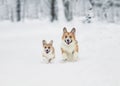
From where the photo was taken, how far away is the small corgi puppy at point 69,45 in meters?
14.7

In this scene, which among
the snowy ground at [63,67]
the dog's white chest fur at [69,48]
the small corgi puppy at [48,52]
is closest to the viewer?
the snowy ground at [63,67]

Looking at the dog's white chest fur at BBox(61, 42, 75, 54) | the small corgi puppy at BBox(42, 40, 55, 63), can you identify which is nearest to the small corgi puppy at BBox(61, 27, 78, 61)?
the dog's white chest fur at BBox(61, 42, 75, 54)

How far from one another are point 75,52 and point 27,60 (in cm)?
205

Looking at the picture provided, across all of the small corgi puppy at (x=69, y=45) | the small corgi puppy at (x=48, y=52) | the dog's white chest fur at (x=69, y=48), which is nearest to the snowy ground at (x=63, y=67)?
the small corgi puppy at (x=48, y=52)

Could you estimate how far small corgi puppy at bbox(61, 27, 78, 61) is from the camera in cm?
1473

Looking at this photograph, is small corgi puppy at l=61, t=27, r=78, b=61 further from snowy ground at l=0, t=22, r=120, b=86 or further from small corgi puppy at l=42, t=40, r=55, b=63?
small corgi puppy at l=42, t=40, r=55, b=63

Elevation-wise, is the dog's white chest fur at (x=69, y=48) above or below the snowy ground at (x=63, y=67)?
above

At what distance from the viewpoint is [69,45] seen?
1482 cm

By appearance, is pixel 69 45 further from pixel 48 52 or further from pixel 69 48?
pixel 48 52

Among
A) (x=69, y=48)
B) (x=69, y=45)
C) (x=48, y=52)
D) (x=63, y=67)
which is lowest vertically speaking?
(x=63, y=67)

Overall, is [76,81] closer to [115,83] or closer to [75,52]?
[115,83]

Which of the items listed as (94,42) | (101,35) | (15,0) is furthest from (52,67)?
(15,0)

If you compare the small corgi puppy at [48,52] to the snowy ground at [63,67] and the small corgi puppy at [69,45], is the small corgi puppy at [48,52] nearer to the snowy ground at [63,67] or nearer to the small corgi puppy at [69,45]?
the snowy ground at [63,67]

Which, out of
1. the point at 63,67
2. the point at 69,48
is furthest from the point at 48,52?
the point at 63,67
